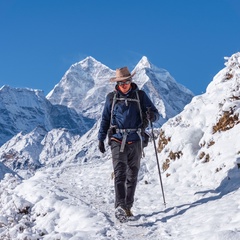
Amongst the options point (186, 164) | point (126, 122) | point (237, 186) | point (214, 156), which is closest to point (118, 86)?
point (126, 122)

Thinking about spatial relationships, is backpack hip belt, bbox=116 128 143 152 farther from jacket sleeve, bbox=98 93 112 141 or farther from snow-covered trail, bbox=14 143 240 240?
snow-covered trail, bbox=14 143 240 240

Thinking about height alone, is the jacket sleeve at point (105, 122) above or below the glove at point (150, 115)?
above

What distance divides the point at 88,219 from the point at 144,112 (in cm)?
269

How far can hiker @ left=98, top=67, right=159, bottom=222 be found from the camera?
9609mm

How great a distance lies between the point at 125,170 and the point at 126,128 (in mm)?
949

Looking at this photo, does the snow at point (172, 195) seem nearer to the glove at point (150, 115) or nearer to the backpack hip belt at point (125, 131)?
the backpack hip belt at point (125, 131)

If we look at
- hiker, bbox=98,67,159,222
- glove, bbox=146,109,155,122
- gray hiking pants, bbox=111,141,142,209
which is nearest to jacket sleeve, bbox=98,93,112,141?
hiker, bbox=98,67,159,222

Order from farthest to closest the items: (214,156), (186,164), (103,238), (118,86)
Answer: (186,164) → (214,156) → (118,86) → (103,238)

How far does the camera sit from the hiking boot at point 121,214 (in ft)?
29.9

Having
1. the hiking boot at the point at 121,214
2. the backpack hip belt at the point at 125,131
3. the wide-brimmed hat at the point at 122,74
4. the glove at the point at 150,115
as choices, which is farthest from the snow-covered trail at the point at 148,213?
the wide-brimmed hat at the point at 122,74

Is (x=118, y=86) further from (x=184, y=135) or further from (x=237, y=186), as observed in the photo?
(x=184, y=135)

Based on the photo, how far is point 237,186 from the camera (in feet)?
33.1

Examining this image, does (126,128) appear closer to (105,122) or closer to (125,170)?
(105,122)

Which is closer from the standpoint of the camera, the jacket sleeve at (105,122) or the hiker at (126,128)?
the hiker at (126,128)
